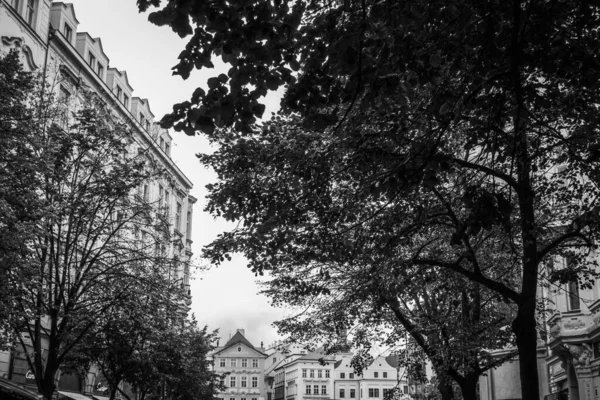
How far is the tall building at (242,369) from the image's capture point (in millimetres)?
125625

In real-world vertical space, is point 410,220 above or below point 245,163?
below

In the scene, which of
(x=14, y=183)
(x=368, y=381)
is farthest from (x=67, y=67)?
(x=368, y=381)

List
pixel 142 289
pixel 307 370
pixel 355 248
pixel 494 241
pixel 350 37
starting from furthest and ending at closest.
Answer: pixel 307 370 < pixel 142 289 < pixel 494 241 < pixel 355 248 < pixel 350 37

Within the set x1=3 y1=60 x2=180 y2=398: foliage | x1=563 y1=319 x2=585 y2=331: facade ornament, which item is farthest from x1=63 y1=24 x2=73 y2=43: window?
x1=563 y1=319 x2=585 y2=331: facade ornament

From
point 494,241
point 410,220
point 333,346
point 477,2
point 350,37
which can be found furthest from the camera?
point 333,346

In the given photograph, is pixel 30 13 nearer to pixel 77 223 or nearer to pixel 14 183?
pixel 77 223

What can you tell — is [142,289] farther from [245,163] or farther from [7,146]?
[245,163]

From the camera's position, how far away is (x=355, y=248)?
1373cm

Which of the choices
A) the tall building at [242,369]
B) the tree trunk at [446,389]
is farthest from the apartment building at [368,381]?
the tree trunk at [446,389]

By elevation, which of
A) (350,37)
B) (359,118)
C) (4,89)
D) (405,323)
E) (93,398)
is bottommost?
(93,398)

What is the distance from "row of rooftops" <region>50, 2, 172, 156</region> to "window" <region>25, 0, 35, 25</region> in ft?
5.95

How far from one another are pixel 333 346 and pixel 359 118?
13645 millimetres

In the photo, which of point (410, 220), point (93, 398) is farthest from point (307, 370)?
point (410, 220)

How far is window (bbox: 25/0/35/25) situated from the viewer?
98.7 ft
